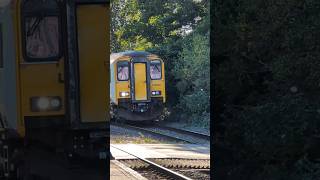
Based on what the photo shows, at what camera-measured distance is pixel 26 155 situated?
5578 millimetres

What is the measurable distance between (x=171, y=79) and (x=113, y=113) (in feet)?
8.29

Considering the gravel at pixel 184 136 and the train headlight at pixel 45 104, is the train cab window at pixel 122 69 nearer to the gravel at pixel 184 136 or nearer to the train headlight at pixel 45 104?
the gravel at pixel 184 136

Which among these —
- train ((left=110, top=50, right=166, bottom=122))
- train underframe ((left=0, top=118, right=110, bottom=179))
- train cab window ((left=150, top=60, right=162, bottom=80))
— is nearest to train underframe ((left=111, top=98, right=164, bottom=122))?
train ((left=110, top=50, right=166, bottom=122))

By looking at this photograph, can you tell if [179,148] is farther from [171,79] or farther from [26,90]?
[26,90]

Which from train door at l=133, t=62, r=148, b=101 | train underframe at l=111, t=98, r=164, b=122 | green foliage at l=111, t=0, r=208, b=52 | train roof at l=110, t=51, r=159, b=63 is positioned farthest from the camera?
train door at l=133, t=62, r=148, b=101

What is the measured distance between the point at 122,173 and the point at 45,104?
126 inches

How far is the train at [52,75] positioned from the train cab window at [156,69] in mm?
1872

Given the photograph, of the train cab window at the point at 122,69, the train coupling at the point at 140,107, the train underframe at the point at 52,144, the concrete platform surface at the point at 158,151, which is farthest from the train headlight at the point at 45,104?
the concrete platform surface at the point at 158,151

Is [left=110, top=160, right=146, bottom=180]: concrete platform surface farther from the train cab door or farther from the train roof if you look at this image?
the train roof

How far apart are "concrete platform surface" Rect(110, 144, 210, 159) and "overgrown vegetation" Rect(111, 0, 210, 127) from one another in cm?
169

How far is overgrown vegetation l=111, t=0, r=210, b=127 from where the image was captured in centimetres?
663

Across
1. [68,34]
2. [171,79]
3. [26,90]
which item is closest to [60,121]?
[26,90]

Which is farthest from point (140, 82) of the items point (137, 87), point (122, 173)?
point (122, 173)

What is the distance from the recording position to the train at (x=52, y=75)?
5.41 m
